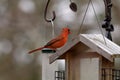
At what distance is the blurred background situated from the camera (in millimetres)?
5922

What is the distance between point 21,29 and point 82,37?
4069 mm

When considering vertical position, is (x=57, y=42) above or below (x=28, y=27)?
below

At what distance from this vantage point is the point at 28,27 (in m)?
6.18

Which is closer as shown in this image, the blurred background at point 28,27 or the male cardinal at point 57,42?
the male cardinal at point 57,42

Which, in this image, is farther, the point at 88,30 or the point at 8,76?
the point at 8,76

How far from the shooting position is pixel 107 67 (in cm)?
218

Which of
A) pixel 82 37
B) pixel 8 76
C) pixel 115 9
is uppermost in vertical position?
pixel 115 9

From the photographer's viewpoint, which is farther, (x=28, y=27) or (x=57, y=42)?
(x=28, y=27)

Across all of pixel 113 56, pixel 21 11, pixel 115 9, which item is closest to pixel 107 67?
pixel 113 56

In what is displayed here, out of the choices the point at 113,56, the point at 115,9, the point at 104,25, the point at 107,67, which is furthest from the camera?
the point at 115,9

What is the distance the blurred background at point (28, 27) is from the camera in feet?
19.4

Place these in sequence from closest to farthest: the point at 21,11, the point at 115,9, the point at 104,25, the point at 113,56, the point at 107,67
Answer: the point at 113,56
the point at 107,67
the point at 104,25
the point at 115,9
the point at 21,11

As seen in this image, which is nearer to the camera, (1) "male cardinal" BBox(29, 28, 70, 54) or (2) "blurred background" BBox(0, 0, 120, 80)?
(1) "male cardinal" BBox(29, 28, 70, 54)

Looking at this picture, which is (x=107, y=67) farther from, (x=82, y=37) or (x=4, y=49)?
(x=4, y=49)
